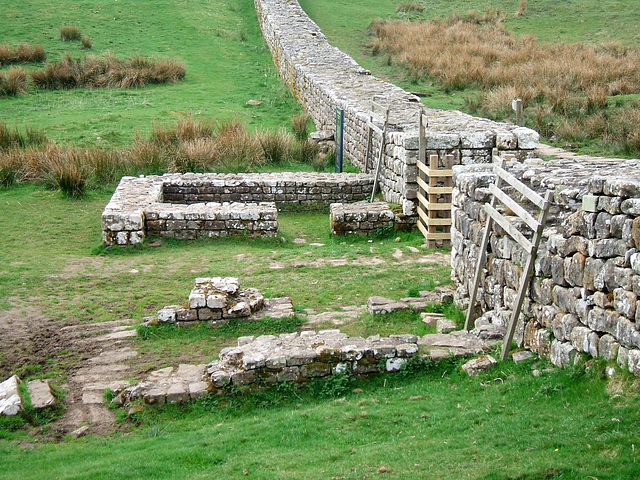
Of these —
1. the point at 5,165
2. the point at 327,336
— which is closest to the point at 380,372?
the point at 327,336

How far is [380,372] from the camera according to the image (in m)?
6.70

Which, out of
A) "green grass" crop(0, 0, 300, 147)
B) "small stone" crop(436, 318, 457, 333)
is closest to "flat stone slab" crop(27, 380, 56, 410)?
"small stone" crop(436, 318, 457, 333)

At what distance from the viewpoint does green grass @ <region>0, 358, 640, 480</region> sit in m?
4.59

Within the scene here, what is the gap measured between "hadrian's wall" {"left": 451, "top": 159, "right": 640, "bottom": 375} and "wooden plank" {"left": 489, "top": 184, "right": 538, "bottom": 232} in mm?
181

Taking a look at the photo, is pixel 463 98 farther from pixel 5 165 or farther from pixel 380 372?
pixel 380 372

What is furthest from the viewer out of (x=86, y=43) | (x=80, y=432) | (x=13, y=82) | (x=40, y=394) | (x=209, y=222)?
(x=86, y=43)

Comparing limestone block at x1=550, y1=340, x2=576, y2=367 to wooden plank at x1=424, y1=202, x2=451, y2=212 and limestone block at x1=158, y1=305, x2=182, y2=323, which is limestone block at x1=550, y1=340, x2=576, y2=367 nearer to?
limestone block at x1=158, y1=305, x2=182, y2=323

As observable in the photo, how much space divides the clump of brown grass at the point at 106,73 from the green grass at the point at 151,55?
549 millimetres

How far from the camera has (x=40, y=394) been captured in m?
6.77

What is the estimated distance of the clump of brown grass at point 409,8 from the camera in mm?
34656

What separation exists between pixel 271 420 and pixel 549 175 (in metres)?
3.54

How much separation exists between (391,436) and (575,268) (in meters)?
1.88

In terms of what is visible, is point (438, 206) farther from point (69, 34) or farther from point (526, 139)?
point (69, 34)

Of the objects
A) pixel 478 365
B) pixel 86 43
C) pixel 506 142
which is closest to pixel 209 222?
pixel 506 142
